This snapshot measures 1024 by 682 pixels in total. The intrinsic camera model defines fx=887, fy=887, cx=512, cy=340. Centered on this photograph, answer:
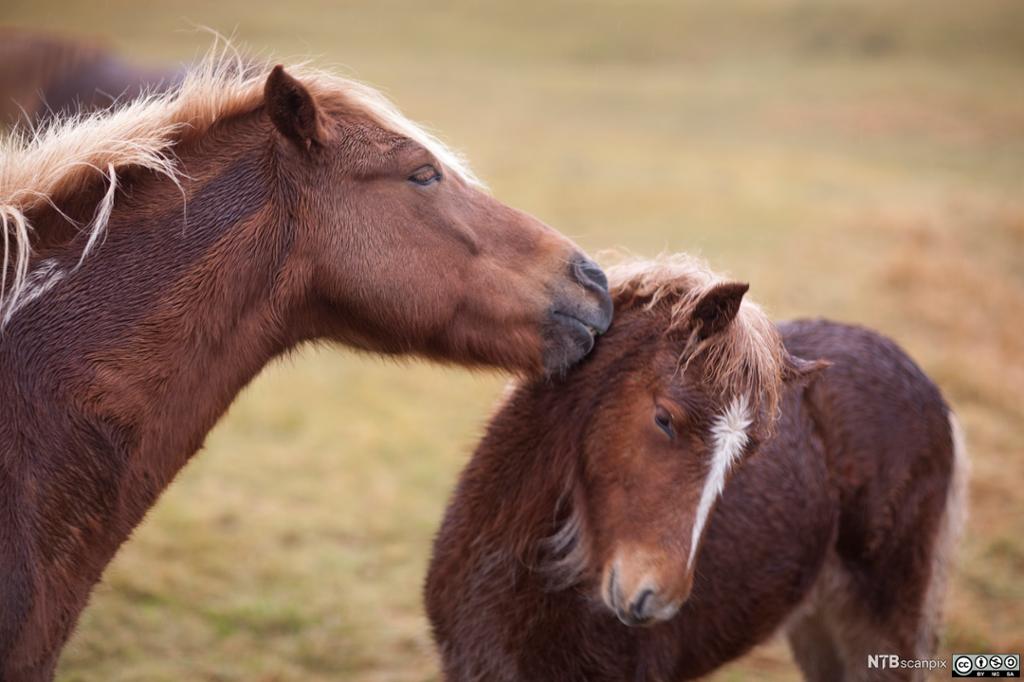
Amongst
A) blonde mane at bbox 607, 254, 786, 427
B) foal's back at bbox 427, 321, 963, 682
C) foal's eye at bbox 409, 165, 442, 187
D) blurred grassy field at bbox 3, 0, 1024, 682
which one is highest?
foal's eye at bbox 409, 165, 442, 187

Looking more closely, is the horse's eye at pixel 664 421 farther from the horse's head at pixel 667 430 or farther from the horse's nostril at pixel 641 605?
the horse's nostril at pixel 641 605

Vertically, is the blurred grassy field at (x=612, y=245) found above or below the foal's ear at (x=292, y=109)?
below

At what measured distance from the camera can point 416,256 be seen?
9.91ft

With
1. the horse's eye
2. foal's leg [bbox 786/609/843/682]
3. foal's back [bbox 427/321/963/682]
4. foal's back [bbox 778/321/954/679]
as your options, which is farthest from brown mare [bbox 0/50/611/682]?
foal's leg [bbox 786/609/843/682]

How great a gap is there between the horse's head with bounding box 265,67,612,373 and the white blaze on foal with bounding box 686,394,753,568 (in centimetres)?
53

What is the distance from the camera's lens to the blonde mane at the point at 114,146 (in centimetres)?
282

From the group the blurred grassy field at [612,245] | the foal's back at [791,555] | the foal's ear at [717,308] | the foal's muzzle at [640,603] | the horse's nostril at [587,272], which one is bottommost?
the blurred grassy field at [612,245]

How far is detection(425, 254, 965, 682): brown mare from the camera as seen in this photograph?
3088mm

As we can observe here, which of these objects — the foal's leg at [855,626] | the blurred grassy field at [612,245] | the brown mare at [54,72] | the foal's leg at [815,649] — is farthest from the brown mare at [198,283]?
the brown mare at [54,72]

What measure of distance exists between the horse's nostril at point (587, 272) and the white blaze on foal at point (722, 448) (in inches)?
24.6

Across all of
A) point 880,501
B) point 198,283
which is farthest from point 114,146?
point 880,501

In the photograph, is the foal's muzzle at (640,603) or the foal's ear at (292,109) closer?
the foal's ear at (292,109)

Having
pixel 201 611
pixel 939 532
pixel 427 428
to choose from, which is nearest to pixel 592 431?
pixel 939 532

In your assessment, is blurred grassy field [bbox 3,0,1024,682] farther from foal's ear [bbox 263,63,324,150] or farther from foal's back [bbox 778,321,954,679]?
foal's back [bbox 778,321,954,679]
